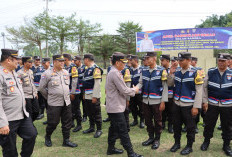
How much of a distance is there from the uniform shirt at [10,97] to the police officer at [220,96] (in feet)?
11.4

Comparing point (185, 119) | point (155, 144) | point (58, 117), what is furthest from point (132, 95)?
point (58, 117)

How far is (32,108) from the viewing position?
4871 mm

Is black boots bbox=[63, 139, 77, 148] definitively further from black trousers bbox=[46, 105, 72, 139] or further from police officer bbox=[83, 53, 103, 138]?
police officer bbox=[83, 53, 103, 138]

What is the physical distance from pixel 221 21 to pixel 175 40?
2553 centimetres

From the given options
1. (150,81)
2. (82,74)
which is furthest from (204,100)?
(82,74)

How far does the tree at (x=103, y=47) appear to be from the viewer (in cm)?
2542

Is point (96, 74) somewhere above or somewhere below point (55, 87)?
above

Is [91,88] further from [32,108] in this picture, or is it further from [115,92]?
[32,108]

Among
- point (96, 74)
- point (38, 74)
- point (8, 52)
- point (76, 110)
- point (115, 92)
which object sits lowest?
point (76, 110)

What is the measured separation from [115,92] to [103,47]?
74.0 feet

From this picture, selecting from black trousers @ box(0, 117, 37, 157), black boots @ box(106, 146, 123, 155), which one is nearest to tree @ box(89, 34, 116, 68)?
black boots @ box(106, 146, 123, 155)

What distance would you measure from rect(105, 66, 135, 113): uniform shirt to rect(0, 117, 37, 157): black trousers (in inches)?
55.5

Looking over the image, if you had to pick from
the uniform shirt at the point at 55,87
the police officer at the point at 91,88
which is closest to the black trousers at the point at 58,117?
the uniform shirt at the point at 55,87

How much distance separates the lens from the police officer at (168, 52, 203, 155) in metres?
3.45
